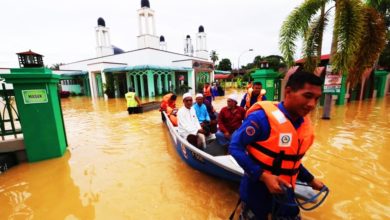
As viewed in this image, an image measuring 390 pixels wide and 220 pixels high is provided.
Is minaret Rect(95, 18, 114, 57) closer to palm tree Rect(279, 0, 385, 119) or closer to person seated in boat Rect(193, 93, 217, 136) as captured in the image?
palm tree Rect(279, 0, 385, 119)

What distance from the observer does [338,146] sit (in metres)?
4.83

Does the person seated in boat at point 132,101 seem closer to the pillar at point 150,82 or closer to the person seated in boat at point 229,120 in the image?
the person seated in boat at point 229,120

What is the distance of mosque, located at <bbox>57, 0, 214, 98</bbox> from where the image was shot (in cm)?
2095

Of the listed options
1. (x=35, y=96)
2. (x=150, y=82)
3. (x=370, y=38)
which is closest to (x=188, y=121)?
(x=35, y=96)

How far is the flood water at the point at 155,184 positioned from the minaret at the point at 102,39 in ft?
90.7

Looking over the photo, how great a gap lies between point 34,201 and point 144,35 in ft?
77.0

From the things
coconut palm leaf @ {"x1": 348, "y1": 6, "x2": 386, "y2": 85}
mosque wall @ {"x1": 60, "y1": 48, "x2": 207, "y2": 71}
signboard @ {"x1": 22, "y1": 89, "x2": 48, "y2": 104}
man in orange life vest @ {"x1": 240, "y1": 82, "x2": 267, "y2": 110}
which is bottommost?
man in orange life vest @ {"x1": 240, "y1": 82, "x2": 267, "y2": 110}

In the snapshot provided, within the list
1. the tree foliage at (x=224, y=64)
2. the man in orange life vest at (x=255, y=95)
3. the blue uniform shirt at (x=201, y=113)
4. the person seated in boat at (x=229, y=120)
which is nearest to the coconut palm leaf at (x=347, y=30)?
the man in orange life vest at (x=255, y=95)

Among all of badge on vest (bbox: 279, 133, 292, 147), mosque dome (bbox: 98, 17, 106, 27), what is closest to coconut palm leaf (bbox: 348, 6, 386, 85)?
badge on vest (bbox: 279, 133, 292, 147)

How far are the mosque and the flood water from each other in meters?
15.6

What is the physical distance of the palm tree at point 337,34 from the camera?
6000mm

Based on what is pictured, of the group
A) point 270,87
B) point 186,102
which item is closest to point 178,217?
point 186,102

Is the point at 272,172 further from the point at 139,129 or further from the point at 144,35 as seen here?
Result: the point at 144,35

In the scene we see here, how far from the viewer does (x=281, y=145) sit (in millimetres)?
1383
